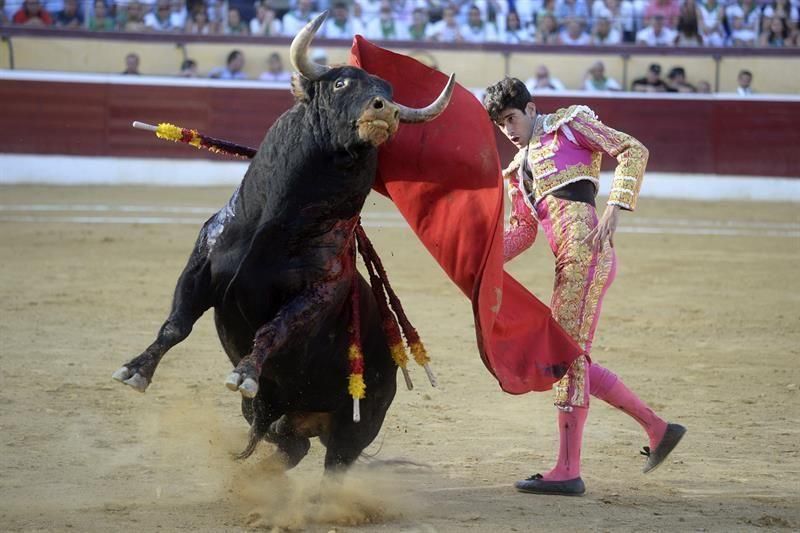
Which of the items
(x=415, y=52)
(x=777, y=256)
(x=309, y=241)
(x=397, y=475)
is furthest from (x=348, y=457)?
(x=415, y=52)

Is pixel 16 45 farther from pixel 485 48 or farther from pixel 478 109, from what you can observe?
pixel 478 109

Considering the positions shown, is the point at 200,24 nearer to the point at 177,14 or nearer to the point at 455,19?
the point at 177,14

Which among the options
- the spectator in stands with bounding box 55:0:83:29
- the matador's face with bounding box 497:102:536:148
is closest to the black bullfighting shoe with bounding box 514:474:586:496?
the matador's face with bounding box 497:102:536:148

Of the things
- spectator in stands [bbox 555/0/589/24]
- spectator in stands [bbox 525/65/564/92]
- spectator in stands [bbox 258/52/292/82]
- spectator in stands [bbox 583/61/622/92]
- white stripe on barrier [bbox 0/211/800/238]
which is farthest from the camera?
spectator in stands [bbox 555/0/589/24]

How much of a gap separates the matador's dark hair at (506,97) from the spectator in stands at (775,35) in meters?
10.1

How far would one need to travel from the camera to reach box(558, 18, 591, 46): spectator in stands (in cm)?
1288

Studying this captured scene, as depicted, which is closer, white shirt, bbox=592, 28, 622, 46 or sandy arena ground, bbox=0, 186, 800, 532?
sandy arena ground, bbox=0, 186, 800, 532

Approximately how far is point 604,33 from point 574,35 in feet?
1.00

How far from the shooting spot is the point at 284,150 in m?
3.23

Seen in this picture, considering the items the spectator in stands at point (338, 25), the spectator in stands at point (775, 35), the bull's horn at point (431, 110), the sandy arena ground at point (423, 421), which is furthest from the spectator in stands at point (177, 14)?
the bull's horn at point (431, 110)

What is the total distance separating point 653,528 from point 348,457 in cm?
85

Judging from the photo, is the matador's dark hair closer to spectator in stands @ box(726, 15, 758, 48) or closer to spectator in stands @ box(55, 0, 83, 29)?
spectator in stands @ box(726, 15, 758, 48)

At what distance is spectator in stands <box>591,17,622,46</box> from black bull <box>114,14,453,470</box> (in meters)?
10.0

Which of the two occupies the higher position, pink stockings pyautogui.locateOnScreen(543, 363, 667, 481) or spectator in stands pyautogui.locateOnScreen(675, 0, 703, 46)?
pink stockings pyautogui.locateOnScreen(543, 363, 667, 481)
